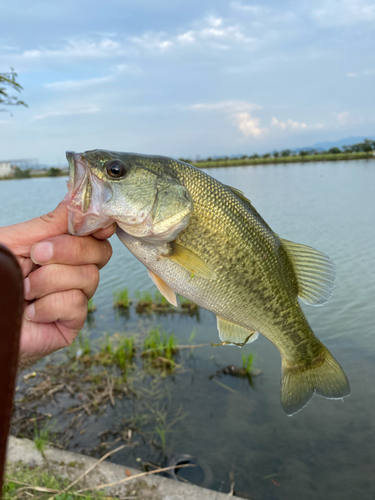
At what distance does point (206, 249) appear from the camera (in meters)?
2.05

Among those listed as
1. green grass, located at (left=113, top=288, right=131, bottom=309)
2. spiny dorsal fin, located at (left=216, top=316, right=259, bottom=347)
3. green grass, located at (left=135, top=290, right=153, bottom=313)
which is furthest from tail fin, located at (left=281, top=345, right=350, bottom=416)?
green grass, located at (left=113, top=288, right=131, bottom=309)

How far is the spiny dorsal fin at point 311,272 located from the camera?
2.28m

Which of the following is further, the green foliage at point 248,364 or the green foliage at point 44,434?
the green foliage at point 248,364

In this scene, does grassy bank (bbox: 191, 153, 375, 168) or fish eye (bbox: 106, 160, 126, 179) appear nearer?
fish eye (bbox: 106, 160, 126, 179)

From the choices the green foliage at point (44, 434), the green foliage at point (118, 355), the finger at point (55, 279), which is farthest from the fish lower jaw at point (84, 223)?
the green foliage at point (118, 355)

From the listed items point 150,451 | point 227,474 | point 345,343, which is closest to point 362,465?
point 227,474

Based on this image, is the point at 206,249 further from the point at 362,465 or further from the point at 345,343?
the point at 345,343

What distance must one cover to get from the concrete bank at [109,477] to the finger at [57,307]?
2859mm

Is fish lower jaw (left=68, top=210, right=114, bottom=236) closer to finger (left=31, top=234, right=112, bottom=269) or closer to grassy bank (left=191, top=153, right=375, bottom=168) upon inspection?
finger (left=31, top=234, right=112, bottom=269)

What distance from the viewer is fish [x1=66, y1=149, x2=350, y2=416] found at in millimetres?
1904

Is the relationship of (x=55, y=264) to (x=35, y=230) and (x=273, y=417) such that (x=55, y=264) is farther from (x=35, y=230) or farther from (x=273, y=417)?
(x=273, y=417)

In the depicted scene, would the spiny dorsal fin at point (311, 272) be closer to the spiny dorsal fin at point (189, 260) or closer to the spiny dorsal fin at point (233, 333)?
the spiny dorsal fin at point (233, 333)

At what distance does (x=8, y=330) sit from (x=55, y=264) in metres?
1.27

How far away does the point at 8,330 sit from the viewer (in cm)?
68
